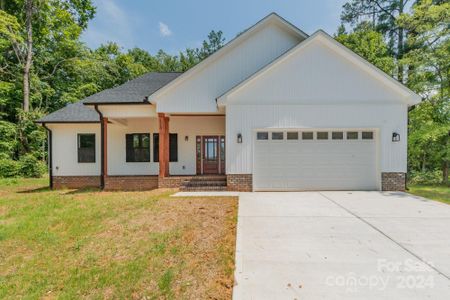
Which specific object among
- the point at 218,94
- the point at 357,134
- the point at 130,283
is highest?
the point at 218,94

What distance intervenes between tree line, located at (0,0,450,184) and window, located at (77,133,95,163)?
22.1 feet

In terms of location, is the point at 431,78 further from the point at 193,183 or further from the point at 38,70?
the point at 38,70

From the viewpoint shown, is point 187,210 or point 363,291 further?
point 187,210

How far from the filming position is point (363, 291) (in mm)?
2982

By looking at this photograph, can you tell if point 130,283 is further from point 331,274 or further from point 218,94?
point 218,94

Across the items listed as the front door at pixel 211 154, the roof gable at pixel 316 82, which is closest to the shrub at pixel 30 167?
the front door at pixel 211 154

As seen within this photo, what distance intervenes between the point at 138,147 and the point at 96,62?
50.5ft

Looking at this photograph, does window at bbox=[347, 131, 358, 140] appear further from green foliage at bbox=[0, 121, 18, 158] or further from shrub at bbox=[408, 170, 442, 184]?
green foliage at bbox=[0, 121, 18, 158]

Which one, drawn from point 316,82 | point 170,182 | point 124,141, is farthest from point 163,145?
point 316,82

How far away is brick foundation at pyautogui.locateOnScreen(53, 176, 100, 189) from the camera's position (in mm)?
12125

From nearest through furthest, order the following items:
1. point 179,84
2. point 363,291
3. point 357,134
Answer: point 363,291
point 357,134
point 179,84

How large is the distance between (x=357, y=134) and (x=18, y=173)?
789 inches

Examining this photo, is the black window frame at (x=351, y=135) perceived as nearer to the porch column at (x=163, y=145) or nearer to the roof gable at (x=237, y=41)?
the roof gable at (x=237, y=41)

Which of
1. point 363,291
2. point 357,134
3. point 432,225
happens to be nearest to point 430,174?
point 357,134
